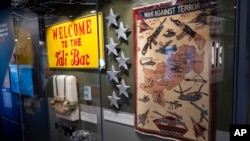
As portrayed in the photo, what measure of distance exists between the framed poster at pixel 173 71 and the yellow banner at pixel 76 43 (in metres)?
0.41

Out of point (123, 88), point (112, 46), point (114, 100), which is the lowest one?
point (114, 100)

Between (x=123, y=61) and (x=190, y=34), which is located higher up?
(x=190, y=34)

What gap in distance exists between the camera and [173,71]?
1686mm

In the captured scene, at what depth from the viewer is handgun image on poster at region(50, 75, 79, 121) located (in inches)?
86.8

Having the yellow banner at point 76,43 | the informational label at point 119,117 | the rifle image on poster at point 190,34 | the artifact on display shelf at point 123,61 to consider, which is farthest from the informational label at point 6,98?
the rifle image on poster at point 190,34

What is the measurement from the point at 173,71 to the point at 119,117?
30.0 inches

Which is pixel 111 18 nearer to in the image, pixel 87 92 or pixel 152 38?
pixel 152 38

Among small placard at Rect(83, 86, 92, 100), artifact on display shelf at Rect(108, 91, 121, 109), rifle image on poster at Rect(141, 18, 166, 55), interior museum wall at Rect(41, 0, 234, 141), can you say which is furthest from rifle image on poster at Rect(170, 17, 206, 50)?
small placard at Rect(83, 86, 92, 100)

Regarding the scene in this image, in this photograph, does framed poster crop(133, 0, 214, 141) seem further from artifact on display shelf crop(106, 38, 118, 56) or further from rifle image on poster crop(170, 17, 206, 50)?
artifact on display shelf crop(106, 38, 118, 56)

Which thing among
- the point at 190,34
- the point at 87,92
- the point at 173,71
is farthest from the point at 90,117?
the point at 190,34

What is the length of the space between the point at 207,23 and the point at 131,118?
1.08 meters

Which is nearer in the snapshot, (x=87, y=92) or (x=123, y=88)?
(x=123, y=88)

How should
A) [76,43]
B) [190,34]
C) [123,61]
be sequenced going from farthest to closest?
[76,43] < [123,61] < [190,34]

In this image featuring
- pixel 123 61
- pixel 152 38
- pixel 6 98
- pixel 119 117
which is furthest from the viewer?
pixel 6 98
